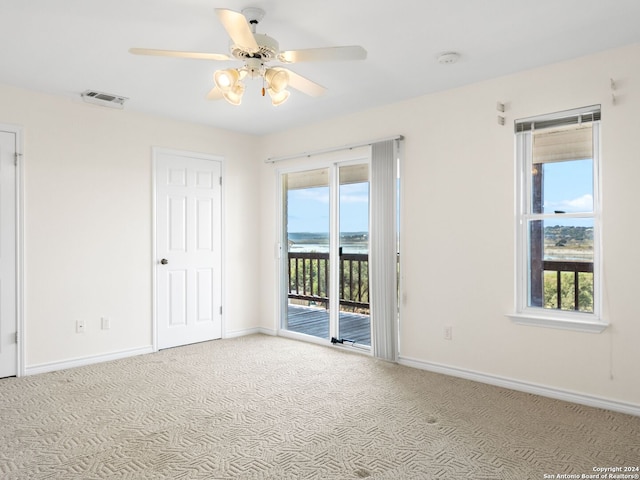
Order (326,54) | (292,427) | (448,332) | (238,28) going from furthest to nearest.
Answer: (448,332)
(292,427)
(326,54)
(238,28)

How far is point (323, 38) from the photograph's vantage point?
2850 millimetres

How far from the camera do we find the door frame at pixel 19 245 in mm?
3789

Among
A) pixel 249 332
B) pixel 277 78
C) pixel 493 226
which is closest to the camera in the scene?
pixel 277 78

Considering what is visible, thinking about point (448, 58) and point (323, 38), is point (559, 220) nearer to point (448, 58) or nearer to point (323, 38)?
point (448, 58)

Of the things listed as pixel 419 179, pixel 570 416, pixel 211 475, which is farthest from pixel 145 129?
pixel 570 416

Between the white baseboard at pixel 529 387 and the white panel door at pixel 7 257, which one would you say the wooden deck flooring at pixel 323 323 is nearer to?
the white baseboard at pixel 529 387

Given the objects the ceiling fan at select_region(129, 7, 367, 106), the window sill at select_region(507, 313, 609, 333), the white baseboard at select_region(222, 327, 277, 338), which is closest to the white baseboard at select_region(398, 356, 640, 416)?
the window sill at select_region(507, 313, 609, 333)

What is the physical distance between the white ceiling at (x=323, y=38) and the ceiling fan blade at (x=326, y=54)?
0.29 metres

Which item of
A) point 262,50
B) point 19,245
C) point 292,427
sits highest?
point 262,50

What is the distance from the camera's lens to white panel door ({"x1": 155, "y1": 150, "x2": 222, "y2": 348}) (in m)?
4.75

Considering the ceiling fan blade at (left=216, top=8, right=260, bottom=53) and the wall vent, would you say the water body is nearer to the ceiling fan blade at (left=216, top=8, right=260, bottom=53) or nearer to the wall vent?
the wall vent

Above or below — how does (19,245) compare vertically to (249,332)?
above

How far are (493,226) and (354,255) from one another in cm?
159

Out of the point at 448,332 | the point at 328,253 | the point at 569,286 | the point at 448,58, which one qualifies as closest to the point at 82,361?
the point at 328,253
